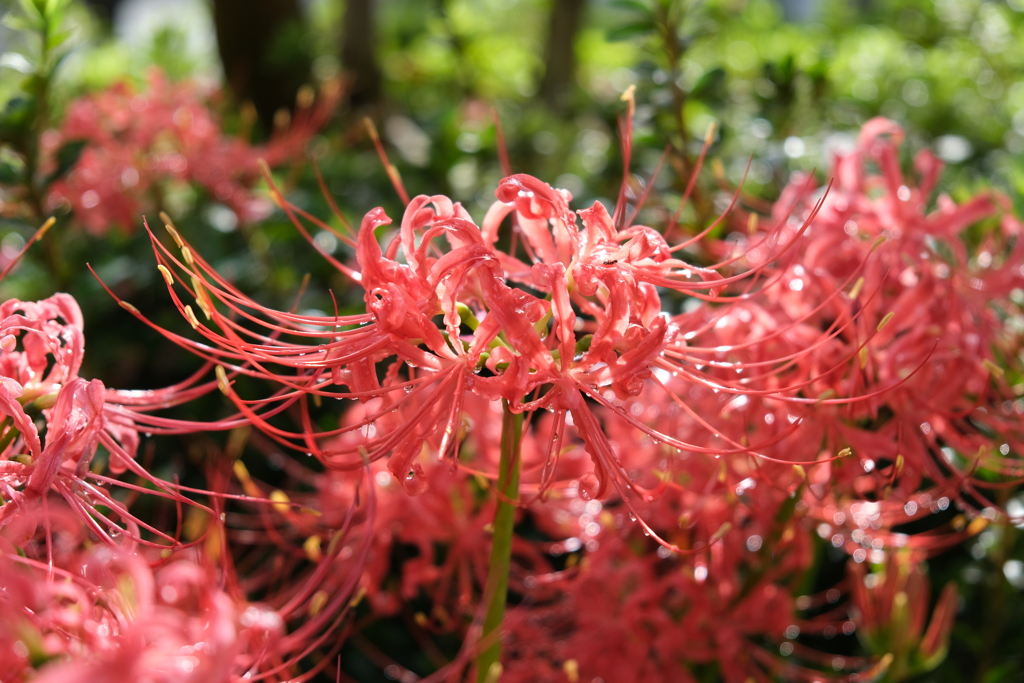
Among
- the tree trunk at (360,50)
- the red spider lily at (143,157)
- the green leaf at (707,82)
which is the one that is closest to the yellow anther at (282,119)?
the red spider lily at (143,157)

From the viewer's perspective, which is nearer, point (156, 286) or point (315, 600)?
point (315, 600)

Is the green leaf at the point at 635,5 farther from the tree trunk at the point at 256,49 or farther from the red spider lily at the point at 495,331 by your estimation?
the tree trunk at the point at 256,49

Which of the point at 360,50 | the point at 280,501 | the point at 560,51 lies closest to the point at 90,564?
the point at 280,501

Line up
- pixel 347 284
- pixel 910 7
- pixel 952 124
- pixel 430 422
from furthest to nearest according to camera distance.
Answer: pixel 910 7, pixel 952 124, pixel 347 284, pixel 430 422

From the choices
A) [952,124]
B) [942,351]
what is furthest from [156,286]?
[952,124]

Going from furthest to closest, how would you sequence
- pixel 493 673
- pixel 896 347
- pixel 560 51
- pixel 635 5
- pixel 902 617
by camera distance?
pixel 560 51 → pixel 635 5 → pixel 902 617 → pixel 896 347 → pixel 493 673

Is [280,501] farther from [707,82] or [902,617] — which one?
[707,82]

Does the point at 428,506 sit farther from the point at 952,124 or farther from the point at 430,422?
the point at 952,124
